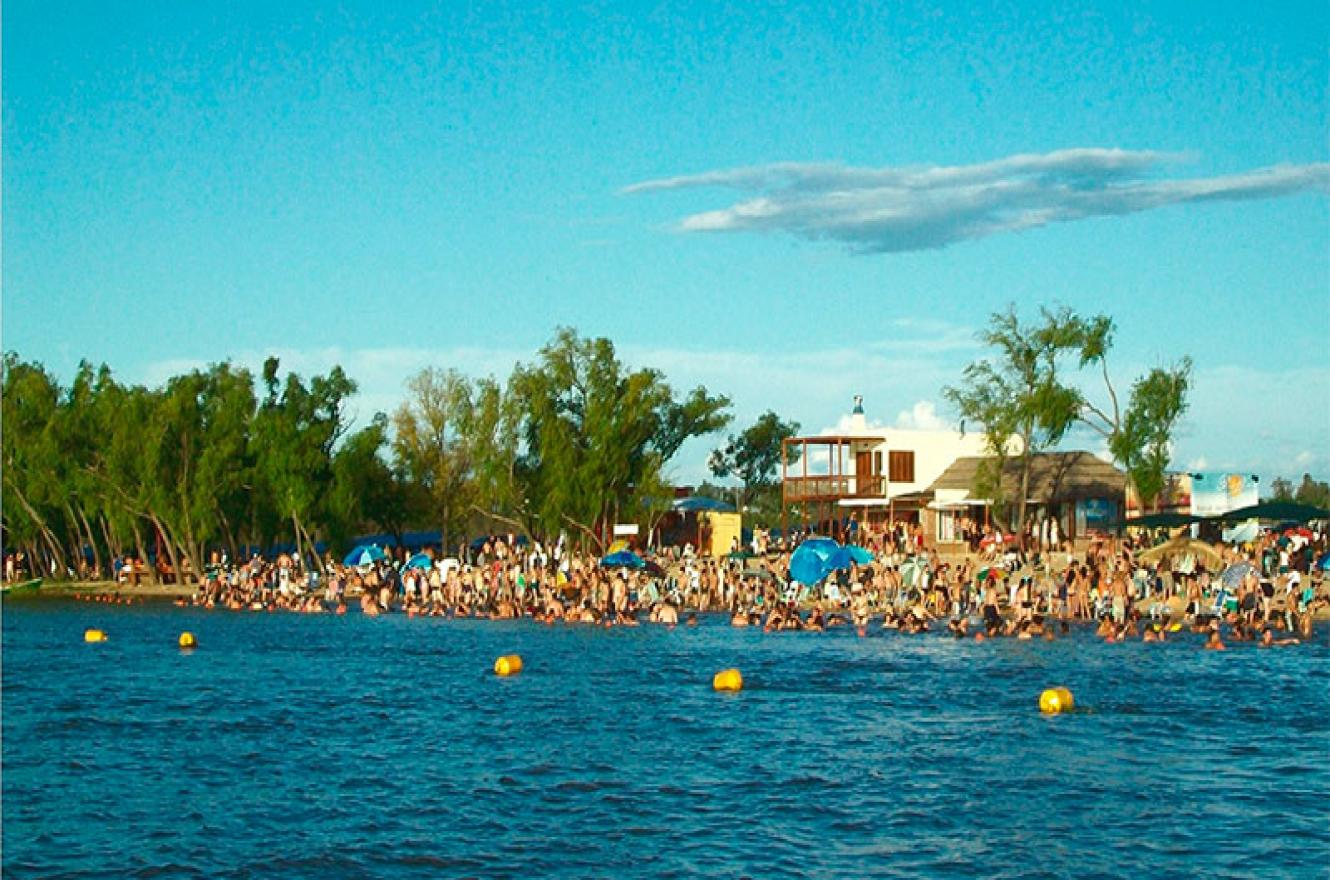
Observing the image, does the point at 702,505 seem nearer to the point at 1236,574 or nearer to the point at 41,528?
the point at 41,528

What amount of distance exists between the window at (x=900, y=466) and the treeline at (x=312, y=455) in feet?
29.2

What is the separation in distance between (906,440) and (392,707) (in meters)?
52.4

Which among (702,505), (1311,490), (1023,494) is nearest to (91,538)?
(702,505)

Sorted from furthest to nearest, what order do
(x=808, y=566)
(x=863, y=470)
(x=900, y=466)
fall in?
(x=863, y=470)
(x=900, y=466)
(x=808, y=566)

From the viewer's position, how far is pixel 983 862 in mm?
18109

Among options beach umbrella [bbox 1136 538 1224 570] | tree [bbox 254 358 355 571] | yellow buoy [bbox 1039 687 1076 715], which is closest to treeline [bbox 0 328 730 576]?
tree [bbox 254 358 355 571]

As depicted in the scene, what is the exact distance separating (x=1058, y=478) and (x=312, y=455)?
35314 millimetres

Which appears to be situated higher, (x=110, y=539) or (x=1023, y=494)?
(x=1023, y=494)

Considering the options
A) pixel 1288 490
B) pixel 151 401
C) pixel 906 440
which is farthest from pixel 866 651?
pixel 1288 490

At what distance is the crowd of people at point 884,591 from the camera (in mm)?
43531

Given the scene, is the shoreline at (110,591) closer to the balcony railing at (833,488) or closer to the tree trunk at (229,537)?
the tree trunk at (229,537)

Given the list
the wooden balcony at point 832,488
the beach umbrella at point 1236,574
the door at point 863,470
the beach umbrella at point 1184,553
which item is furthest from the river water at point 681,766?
the door at point 863,470

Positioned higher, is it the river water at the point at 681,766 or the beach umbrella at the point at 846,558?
the beach umbrella at the point at 846,558

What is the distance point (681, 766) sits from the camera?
23969 mm
